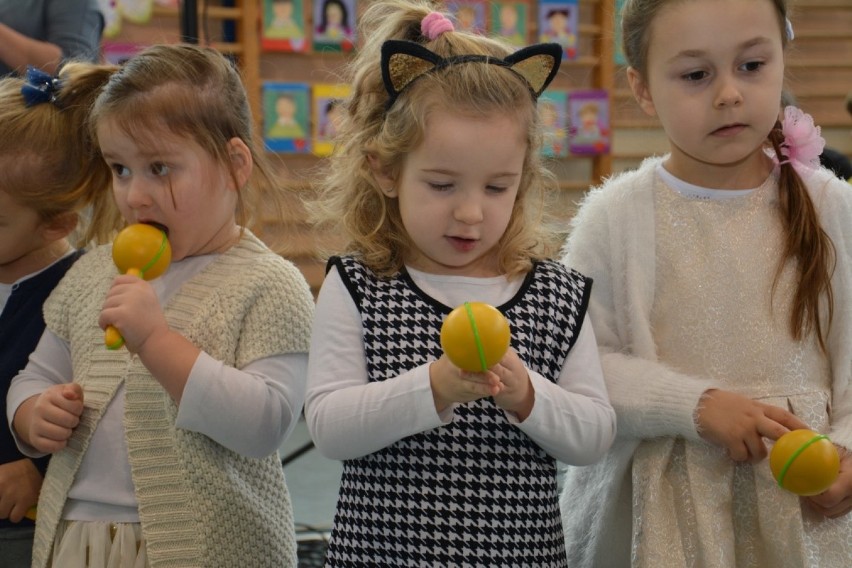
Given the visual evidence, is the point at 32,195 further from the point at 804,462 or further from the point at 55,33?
the point at 804,462

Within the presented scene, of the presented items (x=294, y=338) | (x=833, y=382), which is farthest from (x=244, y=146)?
(x=833, y=382)

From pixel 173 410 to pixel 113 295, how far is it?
17cm

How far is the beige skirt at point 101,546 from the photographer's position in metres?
1.16

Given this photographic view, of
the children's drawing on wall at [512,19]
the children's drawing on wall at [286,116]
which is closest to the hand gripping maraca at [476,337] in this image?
the children's drawing on wall at [286,116]

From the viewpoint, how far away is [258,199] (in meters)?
1.31

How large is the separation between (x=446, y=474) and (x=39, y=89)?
2.48 feet

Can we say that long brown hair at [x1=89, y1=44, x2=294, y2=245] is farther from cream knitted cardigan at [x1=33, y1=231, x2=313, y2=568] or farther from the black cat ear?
the black cat ear

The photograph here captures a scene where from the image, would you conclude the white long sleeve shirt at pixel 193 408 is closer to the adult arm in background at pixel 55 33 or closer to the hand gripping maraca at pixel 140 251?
the hand gripping maraca at pixel 140 251

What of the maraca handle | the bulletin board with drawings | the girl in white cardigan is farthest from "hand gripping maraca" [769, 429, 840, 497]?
the bulletin board with drawings

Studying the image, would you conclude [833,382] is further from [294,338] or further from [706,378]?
[294,338]

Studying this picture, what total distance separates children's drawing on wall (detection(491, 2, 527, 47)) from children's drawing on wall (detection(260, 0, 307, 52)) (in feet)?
2.79

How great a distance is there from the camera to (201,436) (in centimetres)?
117

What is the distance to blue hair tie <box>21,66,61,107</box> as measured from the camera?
1.34 m

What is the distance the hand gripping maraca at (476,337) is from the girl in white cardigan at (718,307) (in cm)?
33
